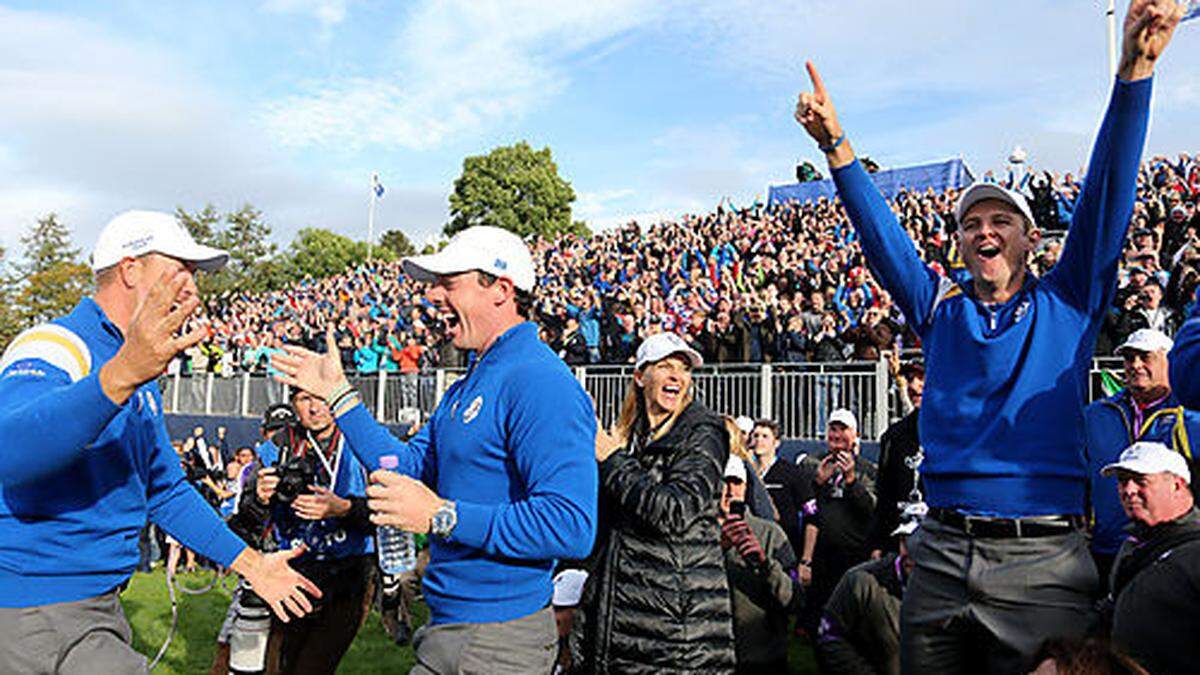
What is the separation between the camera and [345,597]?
5.44 meters

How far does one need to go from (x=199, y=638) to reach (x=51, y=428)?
24.1ft

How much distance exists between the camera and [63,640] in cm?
280

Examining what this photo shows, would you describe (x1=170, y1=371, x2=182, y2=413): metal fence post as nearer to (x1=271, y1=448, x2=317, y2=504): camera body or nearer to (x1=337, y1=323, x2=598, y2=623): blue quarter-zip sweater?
(x1=271, y1=448, x2=317, y2=504): camera body

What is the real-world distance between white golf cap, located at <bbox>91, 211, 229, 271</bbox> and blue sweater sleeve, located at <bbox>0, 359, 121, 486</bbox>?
0.65 m

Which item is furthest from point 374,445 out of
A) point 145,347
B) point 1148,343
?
point 1148,343

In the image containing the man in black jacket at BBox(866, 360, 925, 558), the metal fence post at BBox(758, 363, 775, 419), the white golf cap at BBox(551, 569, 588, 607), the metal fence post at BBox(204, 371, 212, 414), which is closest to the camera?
the white golf cap at BBox(551, 569, 588, 607)

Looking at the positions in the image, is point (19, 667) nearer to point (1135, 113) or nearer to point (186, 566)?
point (1135, 113)

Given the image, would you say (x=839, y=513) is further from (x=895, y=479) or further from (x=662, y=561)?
(x=662, y=561)

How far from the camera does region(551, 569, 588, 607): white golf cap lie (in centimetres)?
532

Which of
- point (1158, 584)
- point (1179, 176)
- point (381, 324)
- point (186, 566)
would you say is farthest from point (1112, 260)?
point (381, 324)

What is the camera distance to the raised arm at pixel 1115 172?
7.80 ft

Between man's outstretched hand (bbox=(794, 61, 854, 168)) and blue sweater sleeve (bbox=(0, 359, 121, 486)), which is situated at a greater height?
man's outstretched hand (bbox=(794, 61, 854, 168))

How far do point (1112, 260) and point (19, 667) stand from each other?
331 centimetres

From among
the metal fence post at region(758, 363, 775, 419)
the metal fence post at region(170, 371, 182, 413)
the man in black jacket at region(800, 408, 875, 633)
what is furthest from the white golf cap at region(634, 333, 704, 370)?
the metal fence post at region(170, 371, 182, 413)
